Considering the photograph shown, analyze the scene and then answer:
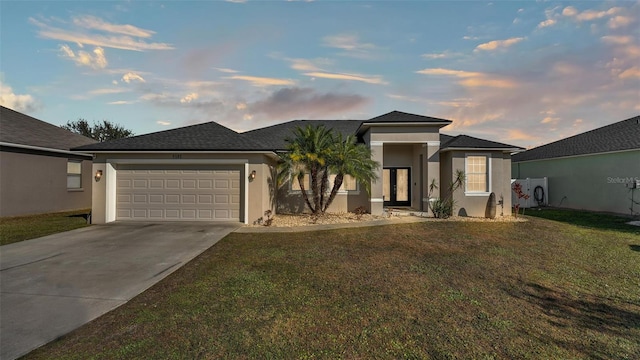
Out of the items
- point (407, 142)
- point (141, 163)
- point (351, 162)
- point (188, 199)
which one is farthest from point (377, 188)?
point (141, 163)

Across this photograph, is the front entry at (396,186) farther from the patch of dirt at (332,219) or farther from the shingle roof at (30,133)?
the shingle roof at (30,133)

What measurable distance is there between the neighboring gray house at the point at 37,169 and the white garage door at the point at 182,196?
5959mm

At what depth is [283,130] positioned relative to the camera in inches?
699

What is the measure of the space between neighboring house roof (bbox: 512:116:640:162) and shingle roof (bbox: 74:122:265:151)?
62.6 ft

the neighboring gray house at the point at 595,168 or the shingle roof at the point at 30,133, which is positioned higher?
the shingle roof at the point at 30,133

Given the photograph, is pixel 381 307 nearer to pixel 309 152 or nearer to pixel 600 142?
pixel 309 152

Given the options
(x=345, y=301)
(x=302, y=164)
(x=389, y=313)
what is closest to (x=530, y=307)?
(x=389, y=313)

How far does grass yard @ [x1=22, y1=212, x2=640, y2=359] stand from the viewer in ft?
10.5

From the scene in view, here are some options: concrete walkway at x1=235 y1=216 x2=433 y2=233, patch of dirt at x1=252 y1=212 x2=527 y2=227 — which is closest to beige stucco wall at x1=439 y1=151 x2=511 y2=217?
patch of dirt at x1=252 y1=212 x2=527 y2=227

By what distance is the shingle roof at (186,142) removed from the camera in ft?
36.8

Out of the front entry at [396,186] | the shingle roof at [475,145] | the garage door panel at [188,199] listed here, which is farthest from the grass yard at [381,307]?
the front entry at [396,186]

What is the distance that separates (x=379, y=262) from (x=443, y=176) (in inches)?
377

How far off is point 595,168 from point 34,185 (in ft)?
99.7

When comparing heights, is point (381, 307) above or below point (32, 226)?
below
